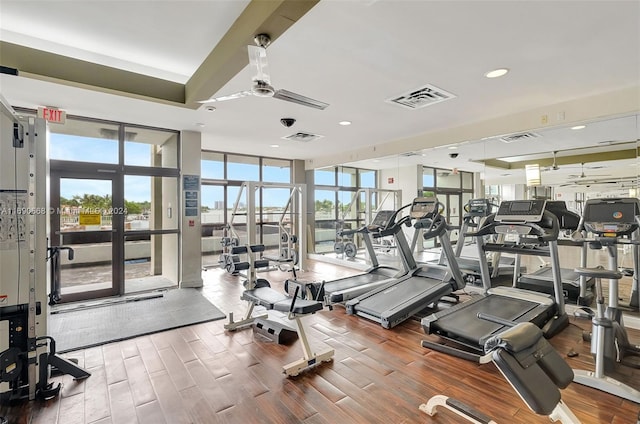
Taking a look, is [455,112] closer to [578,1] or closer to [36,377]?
[578,1]

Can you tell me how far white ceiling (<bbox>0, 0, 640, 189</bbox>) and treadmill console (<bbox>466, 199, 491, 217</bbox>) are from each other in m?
0.46

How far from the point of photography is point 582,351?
2.94 meters

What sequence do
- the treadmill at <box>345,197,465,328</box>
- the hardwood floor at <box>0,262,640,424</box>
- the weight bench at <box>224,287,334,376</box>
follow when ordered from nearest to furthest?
1. the hardwood floor at <box>0,262,640,424</box>
2. the weight bench at <box>224,287,334,376</box>
3. the treadmill at <box>345,197,465,328</box>

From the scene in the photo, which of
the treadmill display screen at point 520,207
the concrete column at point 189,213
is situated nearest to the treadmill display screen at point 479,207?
the treadmill display screen at point 520,207

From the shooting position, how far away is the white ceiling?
2.24m

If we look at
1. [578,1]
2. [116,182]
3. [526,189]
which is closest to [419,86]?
[578,1]

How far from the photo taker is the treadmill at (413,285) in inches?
144

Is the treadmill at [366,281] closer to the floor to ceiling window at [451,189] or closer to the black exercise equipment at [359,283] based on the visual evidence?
the black exercise equipment at [359,283]

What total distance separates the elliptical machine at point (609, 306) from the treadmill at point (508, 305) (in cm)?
39

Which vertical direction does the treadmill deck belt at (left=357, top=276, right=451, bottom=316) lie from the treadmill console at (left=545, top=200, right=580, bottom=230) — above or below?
below

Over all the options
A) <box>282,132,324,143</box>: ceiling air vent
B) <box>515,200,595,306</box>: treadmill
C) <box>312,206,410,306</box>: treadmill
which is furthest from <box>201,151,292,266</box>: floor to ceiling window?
<box>515,200,595,306</box>: treadmill

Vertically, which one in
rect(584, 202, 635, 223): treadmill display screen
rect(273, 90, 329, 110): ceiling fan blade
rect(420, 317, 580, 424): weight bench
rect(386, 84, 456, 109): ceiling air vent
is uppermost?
rect(273, 90, 329, 110): ceiling fan blade

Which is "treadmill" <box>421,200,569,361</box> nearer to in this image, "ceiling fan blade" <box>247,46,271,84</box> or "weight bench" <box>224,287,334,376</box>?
"weight bench" <box>224,287,334,376</box>

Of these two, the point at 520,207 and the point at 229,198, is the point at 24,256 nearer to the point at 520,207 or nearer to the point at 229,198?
the point at 520,207
